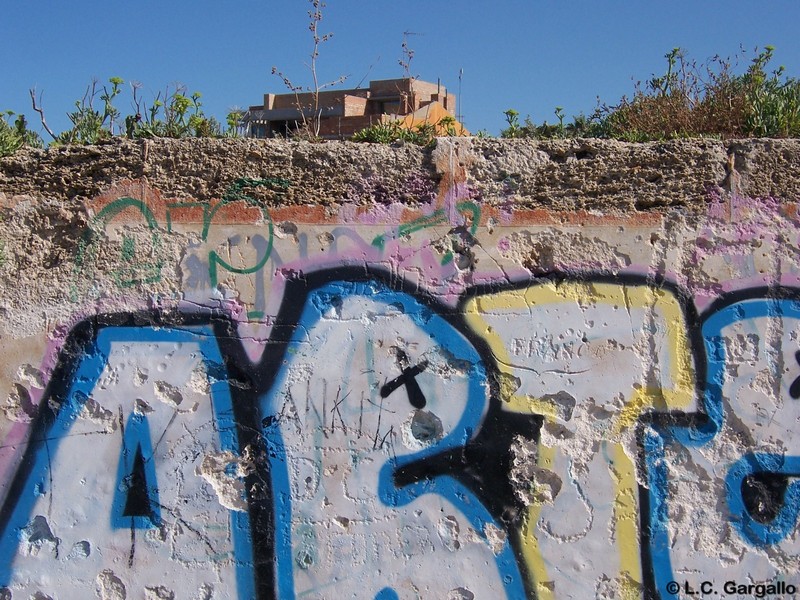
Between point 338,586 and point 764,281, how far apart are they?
6.92ft

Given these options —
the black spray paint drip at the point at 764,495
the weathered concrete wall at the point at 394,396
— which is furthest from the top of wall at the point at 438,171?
the black spray paint drip at the point at 764,495

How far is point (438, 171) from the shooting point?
2.96 m

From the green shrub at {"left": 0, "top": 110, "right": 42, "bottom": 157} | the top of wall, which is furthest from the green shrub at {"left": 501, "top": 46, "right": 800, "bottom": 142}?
the green shrub at {"left": 0, "top": 110, "right": 42, "bottom": 157}

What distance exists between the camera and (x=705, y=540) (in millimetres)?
2900

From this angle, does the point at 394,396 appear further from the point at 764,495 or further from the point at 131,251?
the point at 764,495

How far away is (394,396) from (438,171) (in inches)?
36.6

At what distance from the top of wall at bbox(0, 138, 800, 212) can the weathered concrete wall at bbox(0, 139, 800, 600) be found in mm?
24

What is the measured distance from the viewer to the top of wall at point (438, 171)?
9.70 feet

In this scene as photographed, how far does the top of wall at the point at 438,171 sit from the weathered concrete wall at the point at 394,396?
0.02 metres

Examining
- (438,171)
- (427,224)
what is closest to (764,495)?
(427,224)

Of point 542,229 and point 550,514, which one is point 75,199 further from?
point 550,514

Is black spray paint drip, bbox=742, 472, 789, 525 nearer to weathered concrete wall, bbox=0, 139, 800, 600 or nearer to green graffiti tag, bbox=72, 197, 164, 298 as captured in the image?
weathered concrete wall, bbox=0, 139, 800, 600

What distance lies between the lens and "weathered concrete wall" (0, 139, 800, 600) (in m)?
2.91

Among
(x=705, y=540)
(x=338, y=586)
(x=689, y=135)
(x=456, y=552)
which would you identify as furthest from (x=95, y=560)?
(x=689, y=135)
